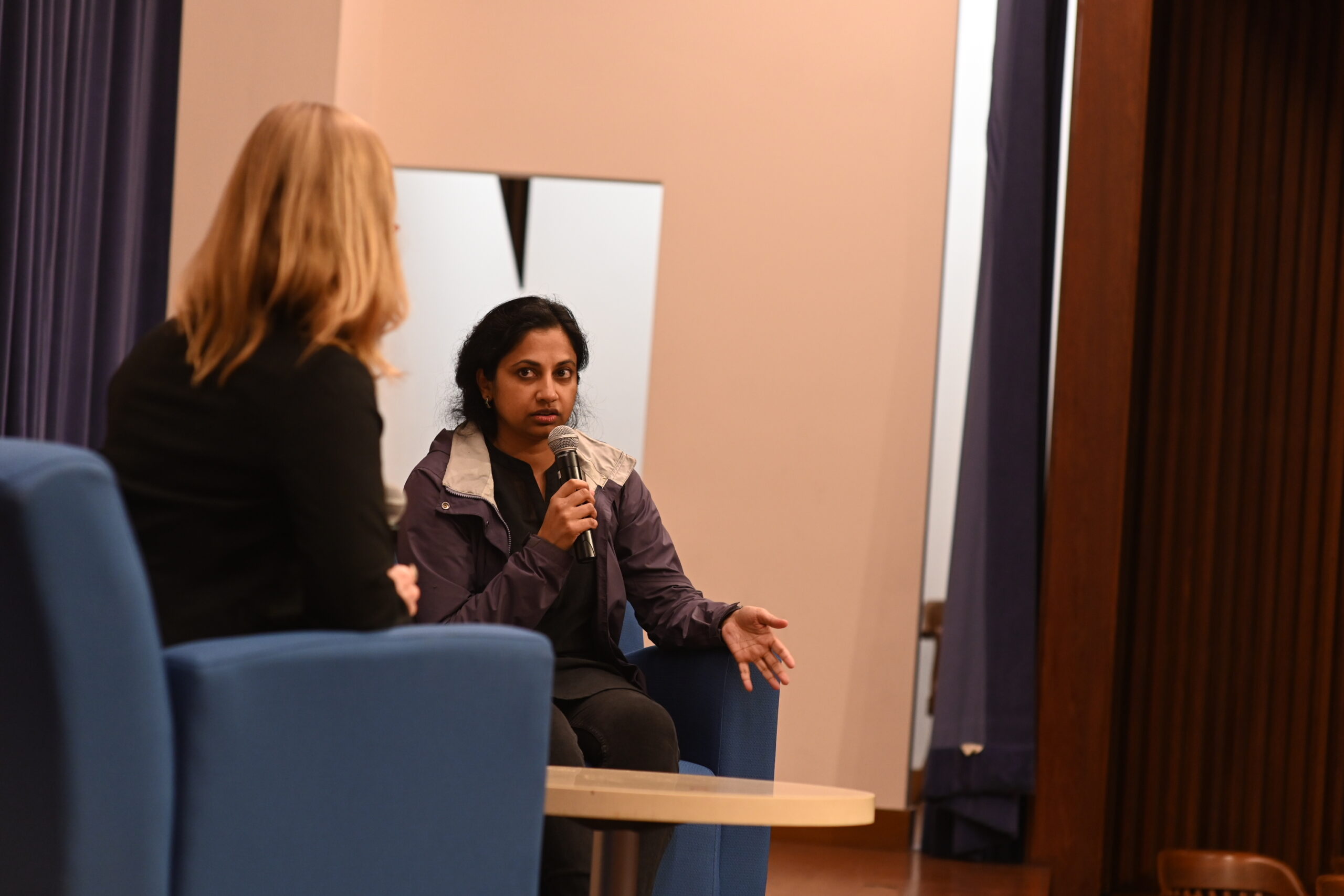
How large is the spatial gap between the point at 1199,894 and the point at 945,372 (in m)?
1.52

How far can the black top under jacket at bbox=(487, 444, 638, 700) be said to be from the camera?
2.28m

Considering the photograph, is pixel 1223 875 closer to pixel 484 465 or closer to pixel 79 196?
pixel 484 465

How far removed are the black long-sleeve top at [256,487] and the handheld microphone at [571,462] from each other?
76 cm

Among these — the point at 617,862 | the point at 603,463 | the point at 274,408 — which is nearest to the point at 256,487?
the point at 274,408

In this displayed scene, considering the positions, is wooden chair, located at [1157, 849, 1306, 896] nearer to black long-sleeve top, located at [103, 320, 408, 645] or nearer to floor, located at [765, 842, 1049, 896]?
floor, located at [765, 842, 1049, 896]

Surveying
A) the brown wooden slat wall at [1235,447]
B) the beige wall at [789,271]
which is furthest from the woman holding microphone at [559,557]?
the brown wooden slat wall at [1235,447]

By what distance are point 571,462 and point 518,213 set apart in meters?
1.87

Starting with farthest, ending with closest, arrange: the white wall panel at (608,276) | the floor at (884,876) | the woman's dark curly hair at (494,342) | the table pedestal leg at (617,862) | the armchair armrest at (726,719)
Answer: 1. the white wall panel at (608,276)
2. the floor at (884,876)
3. the woman's dark curly hair at (494,342)
4. the armchair armrest at (726,719)
5. the table pedestal leg at (617,862)

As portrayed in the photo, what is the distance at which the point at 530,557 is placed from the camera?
2.17 metres

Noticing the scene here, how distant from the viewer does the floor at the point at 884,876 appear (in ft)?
10.2

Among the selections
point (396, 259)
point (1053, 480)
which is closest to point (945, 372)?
point (1053, 480)

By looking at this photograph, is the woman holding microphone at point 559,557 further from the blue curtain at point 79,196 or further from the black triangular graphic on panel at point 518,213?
the black triangular graphic on panel at point 518,213

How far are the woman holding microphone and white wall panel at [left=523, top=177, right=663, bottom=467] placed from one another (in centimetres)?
130

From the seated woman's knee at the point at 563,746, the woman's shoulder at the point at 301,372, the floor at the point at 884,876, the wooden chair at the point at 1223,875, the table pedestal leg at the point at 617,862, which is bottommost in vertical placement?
the floor at the point at 884,876
